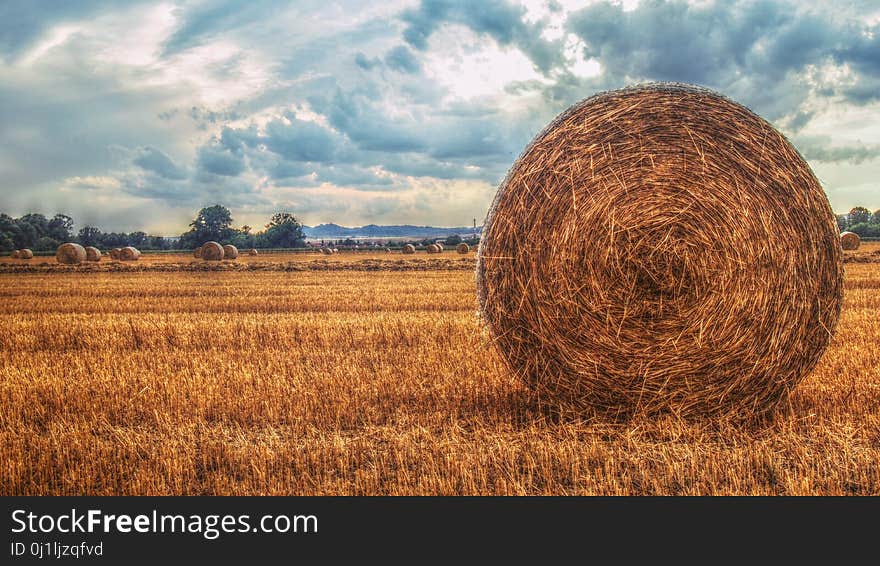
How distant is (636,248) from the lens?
19.8ft

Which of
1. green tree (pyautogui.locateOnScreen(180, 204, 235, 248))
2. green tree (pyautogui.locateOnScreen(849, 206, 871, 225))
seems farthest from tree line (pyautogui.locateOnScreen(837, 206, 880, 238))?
green tree (pyautogui.locateOnScreen(180, 204, 235, 248))

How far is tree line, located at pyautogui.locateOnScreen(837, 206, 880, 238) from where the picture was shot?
54.2m

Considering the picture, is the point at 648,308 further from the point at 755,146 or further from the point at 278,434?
the point at 278,434

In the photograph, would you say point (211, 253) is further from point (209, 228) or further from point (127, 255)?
point (209, 228)

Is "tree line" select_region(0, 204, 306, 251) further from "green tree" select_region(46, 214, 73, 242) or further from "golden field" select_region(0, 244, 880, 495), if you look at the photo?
"golden field" select_region(0, 244, 880, 495)

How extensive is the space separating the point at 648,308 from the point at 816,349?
1.69 meters

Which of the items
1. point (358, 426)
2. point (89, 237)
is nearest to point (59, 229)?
point (89, 237)

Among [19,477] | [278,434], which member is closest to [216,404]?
[278,434]

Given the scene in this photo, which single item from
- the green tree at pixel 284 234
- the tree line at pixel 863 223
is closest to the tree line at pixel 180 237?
the green tree at pixel 284 234

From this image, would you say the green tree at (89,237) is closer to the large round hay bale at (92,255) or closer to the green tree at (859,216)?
the large round hay bale at (92,255)

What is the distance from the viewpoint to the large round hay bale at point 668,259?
6059mm

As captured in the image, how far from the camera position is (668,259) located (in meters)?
6.00

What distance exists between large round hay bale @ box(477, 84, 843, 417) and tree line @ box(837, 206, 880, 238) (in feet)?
174

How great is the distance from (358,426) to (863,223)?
65.7 metres
